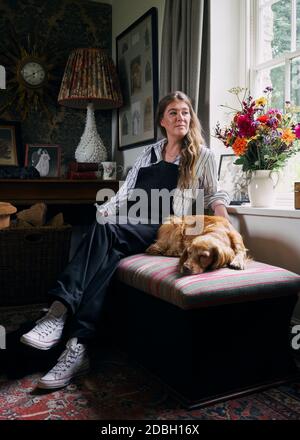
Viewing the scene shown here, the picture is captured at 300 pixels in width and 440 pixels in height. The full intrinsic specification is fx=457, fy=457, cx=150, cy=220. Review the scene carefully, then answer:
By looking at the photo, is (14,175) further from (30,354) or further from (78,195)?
(30,354)

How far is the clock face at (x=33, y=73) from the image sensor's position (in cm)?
363

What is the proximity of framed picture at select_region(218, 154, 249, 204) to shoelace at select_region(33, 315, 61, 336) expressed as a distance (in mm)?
1254

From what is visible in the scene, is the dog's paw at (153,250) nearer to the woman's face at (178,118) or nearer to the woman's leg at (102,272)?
the woman's leg at (102,272)

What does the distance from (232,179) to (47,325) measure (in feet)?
4.43

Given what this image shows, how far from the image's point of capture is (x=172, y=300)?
5.27ft

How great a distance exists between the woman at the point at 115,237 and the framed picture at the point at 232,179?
0.26 m

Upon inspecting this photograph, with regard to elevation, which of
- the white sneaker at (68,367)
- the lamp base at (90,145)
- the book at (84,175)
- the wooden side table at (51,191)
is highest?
the lamp base at (90,145)

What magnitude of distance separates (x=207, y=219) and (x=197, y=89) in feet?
3.00

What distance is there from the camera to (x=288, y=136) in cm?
211

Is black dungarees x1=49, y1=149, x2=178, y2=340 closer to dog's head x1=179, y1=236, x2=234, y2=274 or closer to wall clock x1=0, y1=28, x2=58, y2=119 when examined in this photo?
dog's head x1=179, y1=236, x2=234, y2=274

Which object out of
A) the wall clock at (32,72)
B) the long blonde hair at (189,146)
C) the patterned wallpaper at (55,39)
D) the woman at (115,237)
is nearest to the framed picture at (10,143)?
the patterned wallpaper at (55,39)

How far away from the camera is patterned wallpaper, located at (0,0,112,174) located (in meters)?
3.62

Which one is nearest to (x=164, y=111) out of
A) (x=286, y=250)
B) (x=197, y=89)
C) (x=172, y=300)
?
(x=197, y=89)

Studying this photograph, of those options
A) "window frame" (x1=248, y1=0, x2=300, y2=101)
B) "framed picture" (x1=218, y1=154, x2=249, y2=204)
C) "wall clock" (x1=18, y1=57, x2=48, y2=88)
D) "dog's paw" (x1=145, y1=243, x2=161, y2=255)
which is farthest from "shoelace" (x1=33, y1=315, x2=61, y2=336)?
"wall clock" (x1=18, y1=57, x2=48, y2=88)
